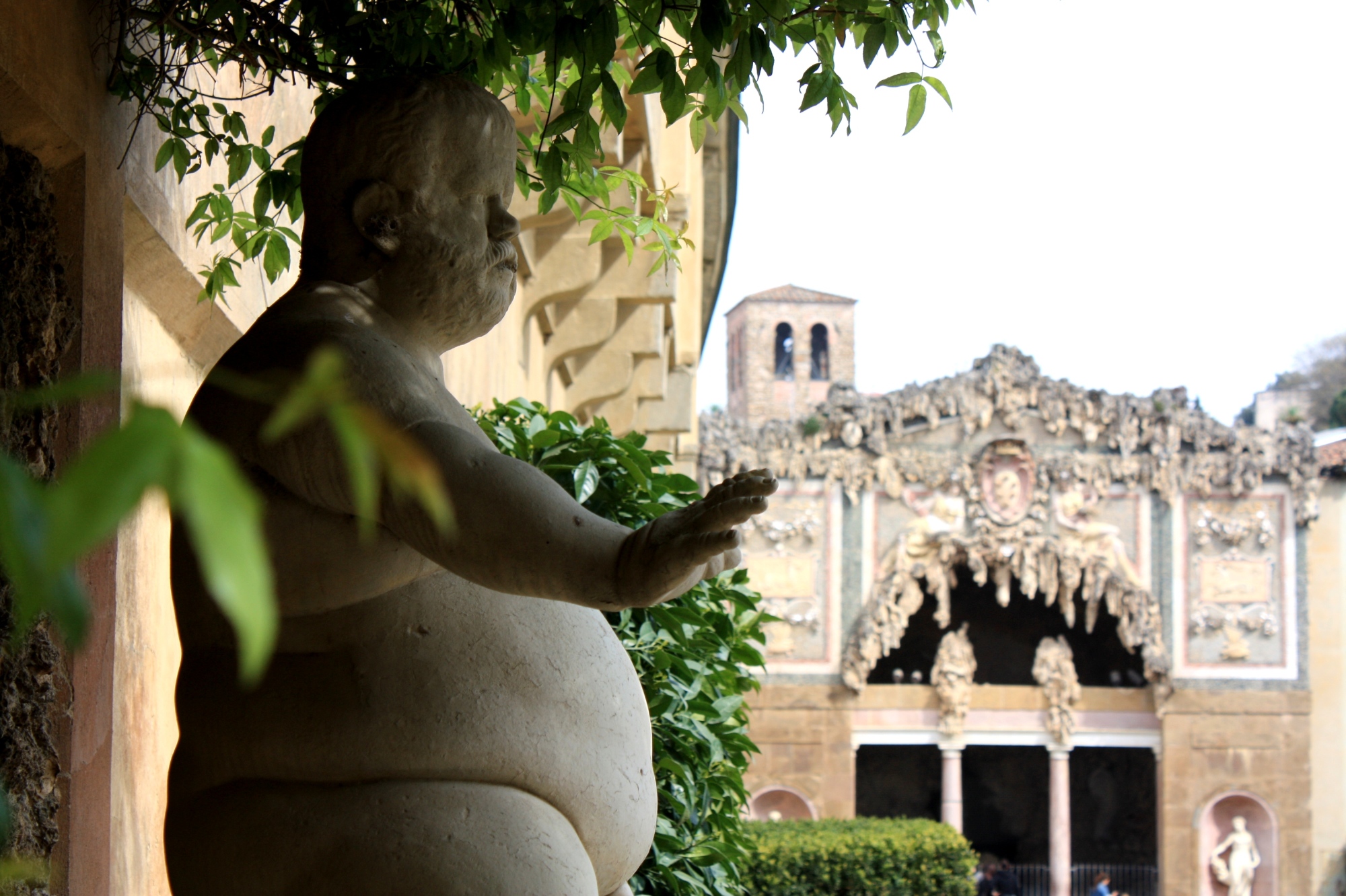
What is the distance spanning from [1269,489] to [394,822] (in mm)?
20195

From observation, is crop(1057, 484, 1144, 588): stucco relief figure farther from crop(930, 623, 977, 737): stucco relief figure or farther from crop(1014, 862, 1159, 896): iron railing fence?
crop(1014, 862, 1159, 896): iron railing fence

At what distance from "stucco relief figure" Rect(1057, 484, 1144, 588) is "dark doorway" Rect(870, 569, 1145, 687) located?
1746 mm

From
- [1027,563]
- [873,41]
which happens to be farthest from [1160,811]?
[873,41]

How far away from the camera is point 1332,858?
18859 mm

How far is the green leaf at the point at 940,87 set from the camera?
1.72 metres

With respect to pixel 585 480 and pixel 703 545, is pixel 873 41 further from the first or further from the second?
pixel 585 480

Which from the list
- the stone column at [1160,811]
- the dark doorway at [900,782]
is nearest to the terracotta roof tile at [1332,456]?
the stone column at [1160,811]

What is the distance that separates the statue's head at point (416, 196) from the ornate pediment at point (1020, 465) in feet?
58.6

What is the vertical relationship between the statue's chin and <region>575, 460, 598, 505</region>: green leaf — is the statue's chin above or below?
above

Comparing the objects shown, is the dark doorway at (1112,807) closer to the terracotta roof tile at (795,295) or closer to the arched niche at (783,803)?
the arched niche at (783,803)

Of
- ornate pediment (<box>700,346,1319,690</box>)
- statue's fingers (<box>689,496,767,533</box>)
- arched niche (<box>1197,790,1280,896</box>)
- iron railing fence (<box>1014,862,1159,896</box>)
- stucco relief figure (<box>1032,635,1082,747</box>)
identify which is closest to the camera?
statue's fingers (<box>689,496,767,533</box>)

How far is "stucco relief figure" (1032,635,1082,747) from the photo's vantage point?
1923cm

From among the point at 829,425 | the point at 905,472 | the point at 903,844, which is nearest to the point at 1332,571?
the point at 905,472

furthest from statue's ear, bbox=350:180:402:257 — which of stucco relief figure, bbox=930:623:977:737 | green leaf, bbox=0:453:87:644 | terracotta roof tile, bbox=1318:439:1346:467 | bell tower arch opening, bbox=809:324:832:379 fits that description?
bell tower arch opening, bbox=809:324:832:379
